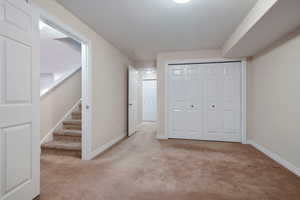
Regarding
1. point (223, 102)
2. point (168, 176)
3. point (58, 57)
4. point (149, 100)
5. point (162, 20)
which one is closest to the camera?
point (168, 176)

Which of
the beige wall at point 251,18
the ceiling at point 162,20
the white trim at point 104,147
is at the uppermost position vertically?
the ceiling at point 162,20

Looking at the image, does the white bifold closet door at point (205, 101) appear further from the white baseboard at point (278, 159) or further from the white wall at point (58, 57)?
the white wall at point (58, 57)

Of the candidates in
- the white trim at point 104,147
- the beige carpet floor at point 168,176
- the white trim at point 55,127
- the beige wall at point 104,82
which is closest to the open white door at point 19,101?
the beige carpet floor at point 168,176

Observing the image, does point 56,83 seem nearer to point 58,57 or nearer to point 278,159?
point 58,57

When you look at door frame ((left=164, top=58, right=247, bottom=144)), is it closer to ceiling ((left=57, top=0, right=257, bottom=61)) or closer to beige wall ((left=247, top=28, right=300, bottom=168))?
beige wall ((left=247, top=28, right=300, bottom=168))

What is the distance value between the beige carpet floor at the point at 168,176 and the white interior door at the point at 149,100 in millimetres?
3979

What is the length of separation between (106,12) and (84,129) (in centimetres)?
183

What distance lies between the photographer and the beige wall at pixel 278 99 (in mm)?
2117

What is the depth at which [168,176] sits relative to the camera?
6.64 feet

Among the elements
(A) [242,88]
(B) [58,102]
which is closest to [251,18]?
(A) [242,88]

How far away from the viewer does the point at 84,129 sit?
2537mm

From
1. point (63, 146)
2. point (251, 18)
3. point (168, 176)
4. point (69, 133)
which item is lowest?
point (168, 176)

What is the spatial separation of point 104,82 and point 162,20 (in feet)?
5.20

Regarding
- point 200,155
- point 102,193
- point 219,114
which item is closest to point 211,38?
point 219,114
